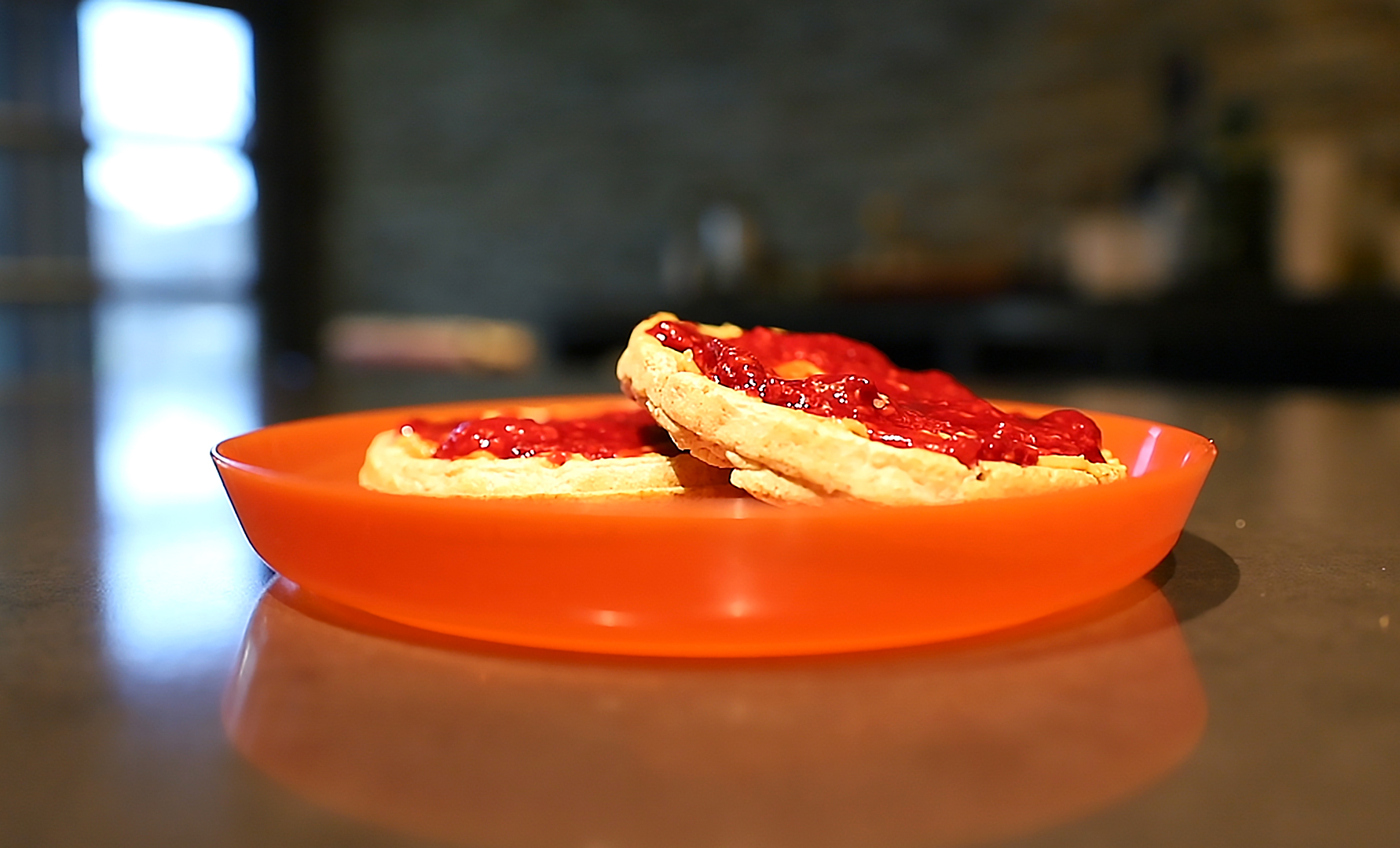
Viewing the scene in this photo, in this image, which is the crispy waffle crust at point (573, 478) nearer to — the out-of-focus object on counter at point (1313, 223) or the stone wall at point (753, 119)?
the out-of-focus object on counter at point (1313, 223)

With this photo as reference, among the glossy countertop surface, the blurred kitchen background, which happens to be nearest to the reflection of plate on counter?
the glossy countertop surface

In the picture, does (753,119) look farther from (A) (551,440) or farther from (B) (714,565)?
(B) (714,565)

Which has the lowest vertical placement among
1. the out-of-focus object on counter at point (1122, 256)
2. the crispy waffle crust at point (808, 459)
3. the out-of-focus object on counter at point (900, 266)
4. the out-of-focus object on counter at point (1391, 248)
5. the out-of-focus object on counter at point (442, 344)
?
the out-of-focus object on counter at point (442, 344)

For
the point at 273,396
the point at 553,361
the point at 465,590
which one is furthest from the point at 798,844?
the point at 553,361

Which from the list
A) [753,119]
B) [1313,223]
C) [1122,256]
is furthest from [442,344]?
[1313,223]

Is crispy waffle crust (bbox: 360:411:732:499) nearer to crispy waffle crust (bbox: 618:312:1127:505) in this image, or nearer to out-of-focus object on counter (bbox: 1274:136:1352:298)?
crispy waffle crust (bbox: 618:312:1127:505)

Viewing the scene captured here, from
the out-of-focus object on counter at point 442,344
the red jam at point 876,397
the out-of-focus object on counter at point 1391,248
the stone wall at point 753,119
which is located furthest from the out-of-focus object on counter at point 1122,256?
the red jam at point 876,397
